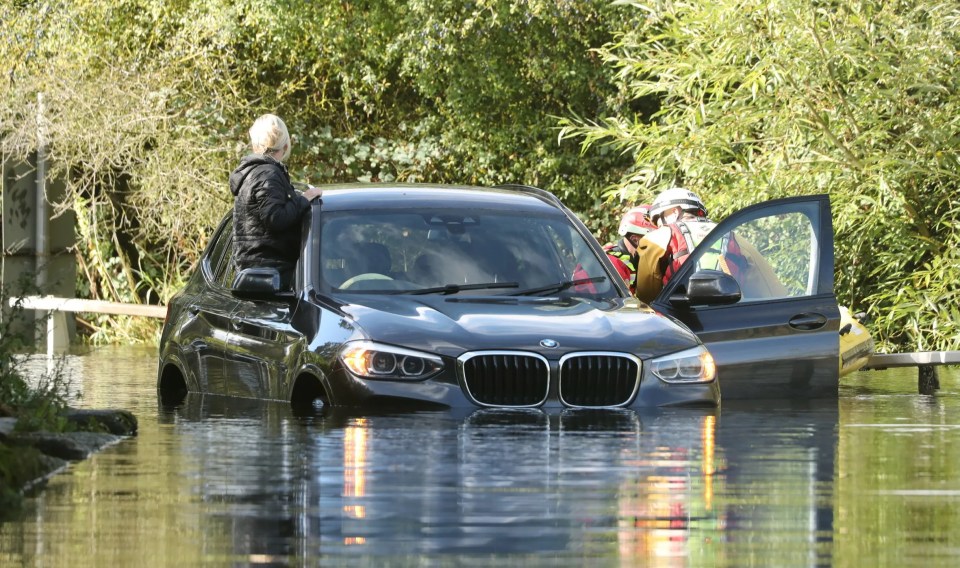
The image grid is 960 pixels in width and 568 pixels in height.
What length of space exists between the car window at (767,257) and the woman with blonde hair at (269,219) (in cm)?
229

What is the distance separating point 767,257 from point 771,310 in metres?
0.60

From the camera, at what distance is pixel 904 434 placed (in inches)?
414

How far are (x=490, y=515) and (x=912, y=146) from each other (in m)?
14.0

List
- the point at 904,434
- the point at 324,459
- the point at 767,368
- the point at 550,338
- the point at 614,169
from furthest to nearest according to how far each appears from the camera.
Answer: the point at 614,169, the point at 767,368, the point at 904,434, the point at 550,338, the point at 324,459

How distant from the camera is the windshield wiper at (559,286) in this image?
10781mm

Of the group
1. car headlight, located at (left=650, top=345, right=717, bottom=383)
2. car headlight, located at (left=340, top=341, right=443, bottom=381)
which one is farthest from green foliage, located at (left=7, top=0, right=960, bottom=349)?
car headlight, located at (left=340, top=341, right=443, bottom=381)

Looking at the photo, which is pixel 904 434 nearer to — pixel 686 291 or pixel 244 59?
pixel 686 291

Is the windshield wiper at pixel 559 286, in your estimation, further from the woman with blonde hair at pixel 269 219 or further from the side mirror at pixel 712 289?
the woman with blonde hair at pixel 269 219

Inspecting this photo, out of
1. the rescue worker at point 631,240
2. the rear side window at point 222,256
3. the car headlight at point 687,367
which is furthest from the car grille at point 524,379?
the rescue worker at point 631,240

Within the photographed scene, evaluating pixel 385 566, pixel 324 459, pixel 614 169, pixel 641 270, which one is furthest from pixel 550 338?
pixel 614 169

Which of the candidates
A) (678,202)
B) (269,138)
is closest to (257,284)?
(269,138)

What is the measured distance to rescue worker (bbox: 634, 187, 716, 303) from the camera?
1225cm

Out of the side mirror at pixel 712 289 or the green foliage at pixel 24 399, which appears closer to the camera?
the green foliage at pixel 24 399

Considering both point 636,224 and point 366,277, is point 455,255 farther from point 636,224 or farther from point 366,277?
point 636,224
